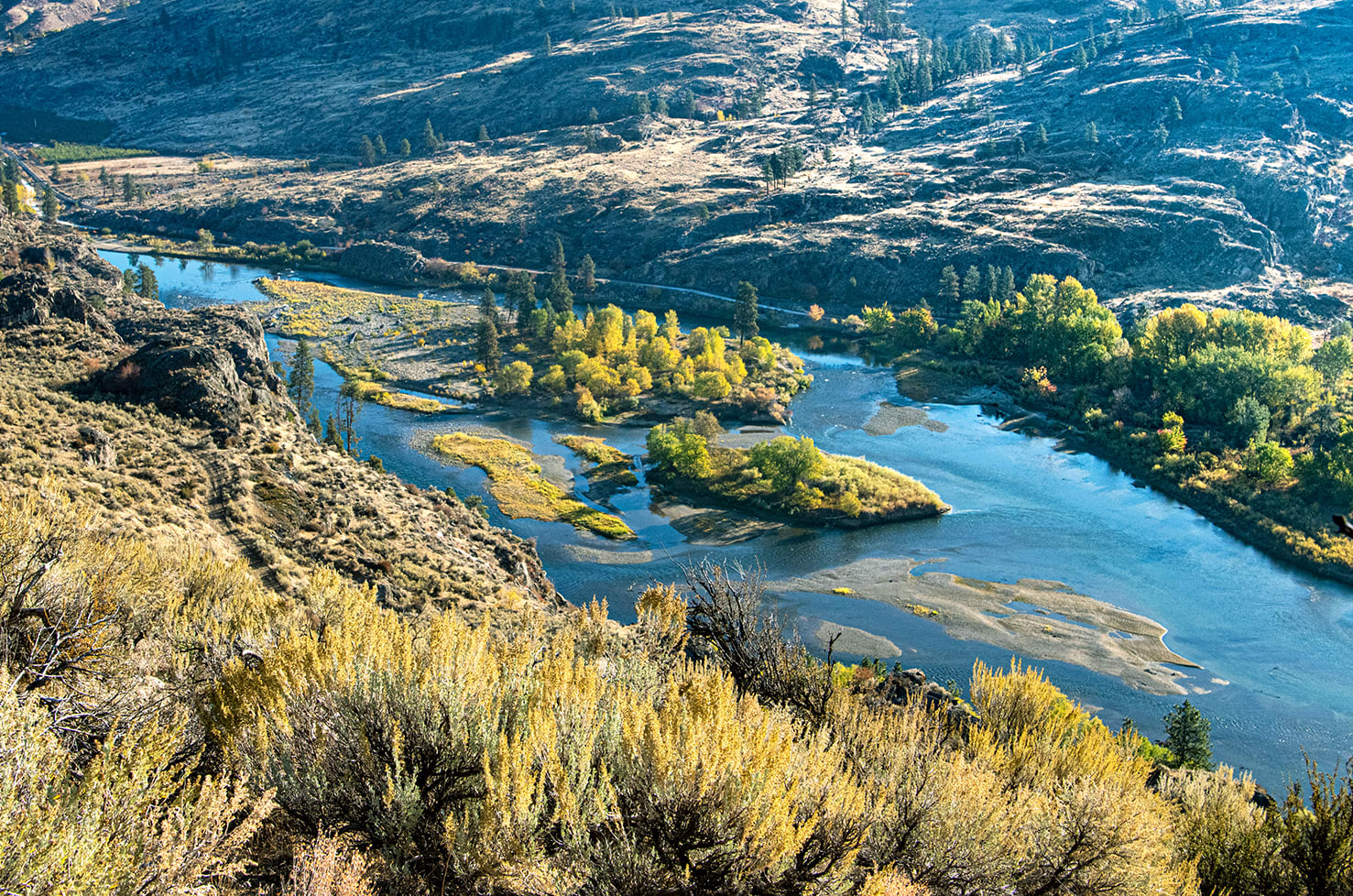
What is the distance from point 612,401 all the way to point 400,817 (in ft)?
290

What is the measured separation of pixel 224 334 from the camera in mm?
65688

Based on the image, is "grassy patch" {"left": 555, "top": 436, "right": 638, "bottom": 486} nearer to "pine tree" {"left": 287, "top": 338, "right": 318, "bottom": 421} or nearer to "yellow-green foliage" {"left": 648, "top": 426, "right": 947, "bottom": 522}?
"yellow-green foliage" {"left": 648, "top": 426, "right": 947, "bottom": 522}

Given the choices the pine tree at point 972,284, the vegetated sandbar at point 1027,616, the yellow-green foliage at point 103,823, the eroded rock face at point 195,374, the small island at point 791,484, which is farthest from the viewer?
the pine tree at point 972,284

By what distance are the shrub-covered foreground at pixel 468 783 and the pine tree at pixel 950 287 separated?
120734 mm

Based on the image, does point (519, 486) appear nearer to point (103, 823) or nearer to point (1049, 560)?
point (1049, 560)

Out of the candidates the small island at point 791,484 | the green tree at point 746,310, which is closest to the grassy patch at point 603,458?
the small island at point 791,484

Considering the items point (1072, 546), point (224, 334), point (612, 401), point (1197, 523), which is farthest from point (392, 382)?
point (1197, 523)

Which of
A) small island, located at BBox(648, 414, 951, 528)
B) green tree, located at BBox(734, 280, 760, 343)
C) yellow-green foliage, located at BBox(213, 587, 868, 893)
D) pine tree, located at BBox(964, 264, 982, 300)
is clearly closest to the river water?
small island, located at BBox(648, 414, 951, 528)

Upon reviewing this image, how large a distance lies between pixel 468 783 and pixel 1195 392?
321 ft

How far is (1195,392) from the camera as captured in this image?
96.4m

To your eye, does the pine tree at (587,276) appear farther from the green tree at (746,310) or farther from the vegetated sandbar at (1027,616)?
the vegetated sandbar at (1027,616)

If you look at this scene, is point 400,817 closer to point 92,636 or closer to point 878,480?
point 92,636

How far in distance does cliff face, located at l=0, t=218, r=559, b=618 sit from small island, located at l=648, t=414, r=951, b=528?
20893mm

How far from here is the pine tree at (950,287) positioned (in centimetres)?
14062
